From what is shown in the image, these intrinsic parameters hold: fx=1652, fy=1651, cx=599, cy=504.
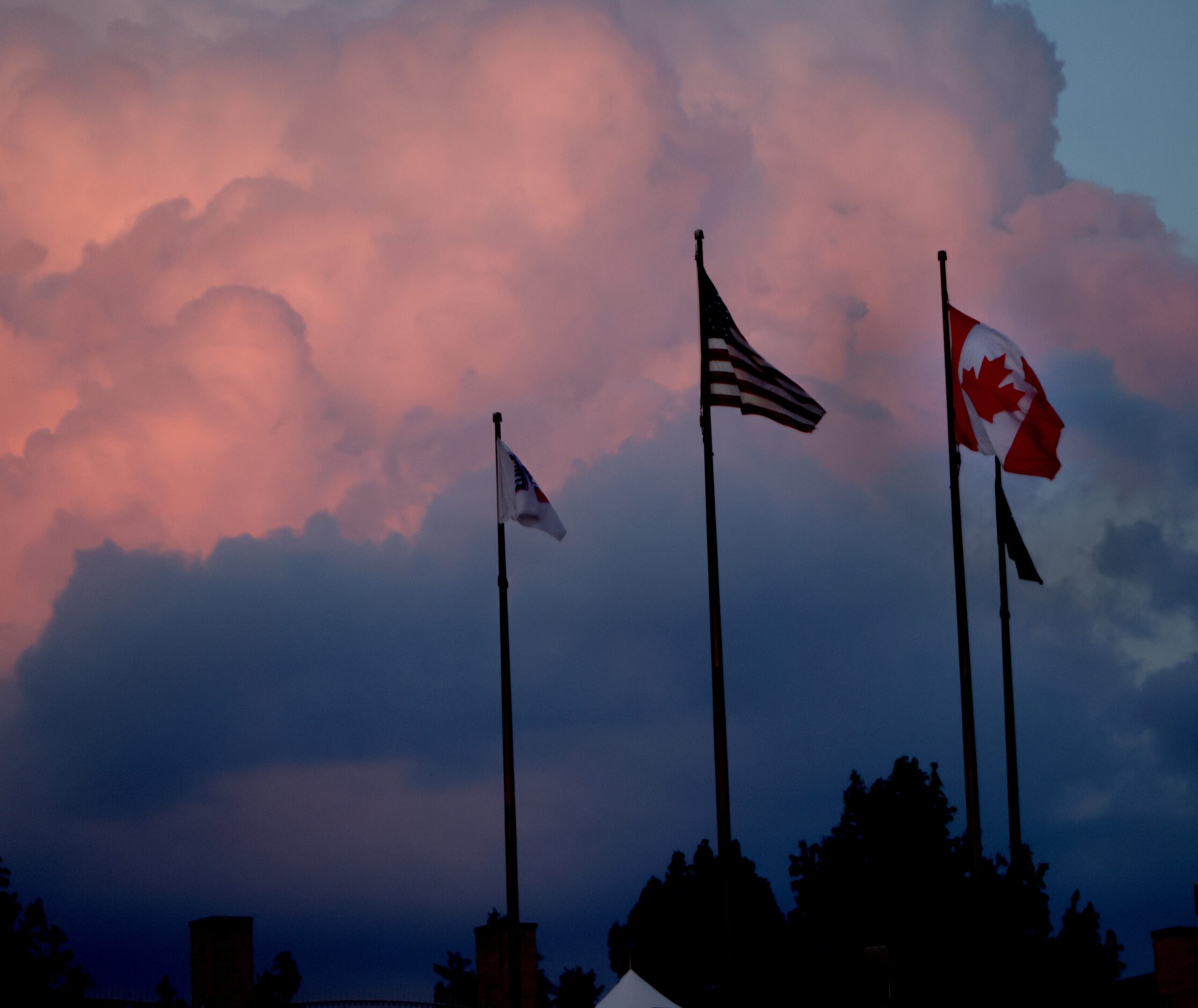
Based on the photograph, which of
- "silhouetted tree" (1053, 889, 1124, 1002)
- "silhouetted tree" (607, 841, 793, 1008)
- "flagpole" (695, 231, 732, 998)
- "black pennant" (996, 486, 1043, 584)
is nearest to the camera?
"flagpole" (695, 231, 732, 998)

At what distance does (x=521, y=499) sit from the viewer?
25.7m

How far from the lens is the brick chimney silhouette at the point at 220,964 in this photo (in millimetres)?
26047

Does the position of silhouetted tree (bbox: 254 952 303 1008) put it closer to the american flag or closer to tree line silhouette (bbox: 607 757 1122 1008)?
tree line silhouette (bbox: 607 757 1122 1008)

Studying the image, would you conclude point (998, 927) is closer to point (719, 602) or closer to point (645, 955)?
point (719, 602)

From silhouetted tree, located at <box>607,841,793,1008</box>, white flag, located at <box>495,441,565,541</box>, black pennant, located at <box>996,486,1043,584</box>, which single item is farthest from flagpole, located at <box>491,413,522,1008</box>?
silhouetted tree, located at <box>607,841,793,1008</box>

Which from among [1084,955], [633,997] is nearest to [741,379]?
[633,997]

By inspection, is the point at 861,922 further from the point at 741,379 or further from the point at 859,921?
the point at 741,379

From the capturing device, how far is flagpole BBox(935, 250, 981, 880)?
22.3m

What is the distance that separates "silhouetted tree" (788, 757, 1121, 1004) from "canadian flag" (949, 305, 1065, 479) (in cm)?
1373

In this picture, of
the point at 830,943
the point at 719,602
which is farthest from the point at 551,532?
the point at 830,943

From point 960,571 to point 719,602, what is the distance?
335cm

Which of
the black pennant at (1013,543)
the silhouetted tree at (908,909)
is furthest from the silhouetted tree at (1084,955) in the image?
the black pennant at (1013,543)

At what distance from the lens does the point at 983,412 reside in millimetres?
22531

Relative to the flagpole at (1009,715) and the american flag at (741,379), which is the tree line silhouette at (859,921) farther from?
the american flag at (741,379)
